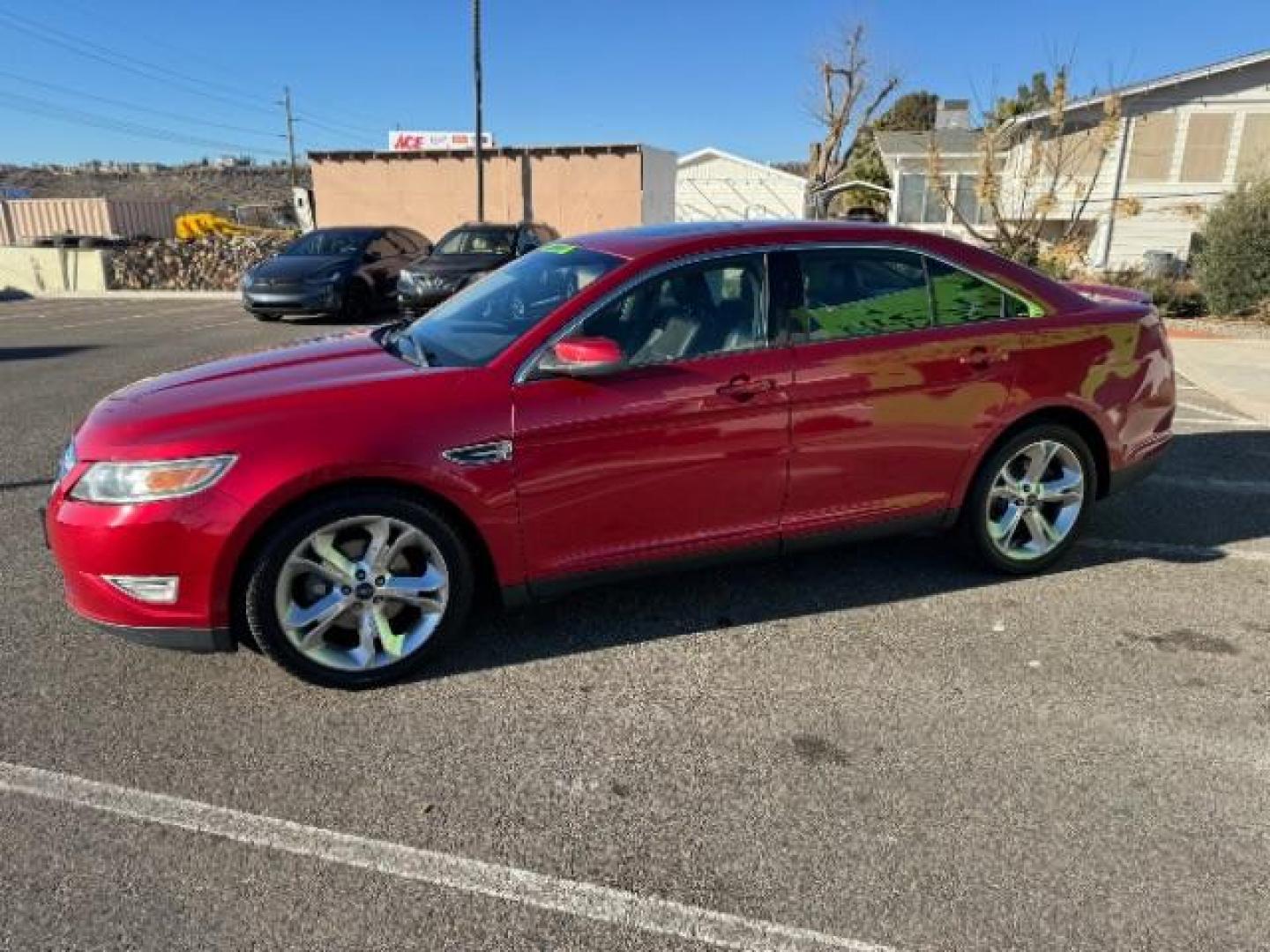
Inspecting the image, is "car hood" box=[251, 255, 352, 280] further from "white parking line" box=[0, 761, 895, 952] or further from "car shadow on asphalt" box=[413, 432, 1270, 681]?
"white parking line" box=[0, 761, 895, 952]

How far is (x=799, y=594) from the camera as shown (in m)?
3.93

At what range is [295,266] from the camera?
45.6ft

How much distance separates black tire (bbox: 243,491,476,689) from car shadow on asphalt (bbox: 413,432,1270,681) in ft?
0.55

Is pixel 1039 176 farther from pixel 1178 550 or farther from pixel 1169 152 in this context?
pixel 1178 550

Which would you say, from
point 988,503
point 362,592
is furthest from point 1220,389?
point 362,592

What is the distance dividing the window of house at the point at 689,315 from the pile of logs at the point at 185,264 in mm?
23566

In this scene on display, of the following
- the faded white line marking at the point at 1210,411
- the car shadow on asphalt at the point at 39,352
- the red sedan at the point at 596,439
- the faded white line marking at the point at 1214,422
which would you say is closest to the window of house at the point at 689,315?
the red sedan at the point at 596,439

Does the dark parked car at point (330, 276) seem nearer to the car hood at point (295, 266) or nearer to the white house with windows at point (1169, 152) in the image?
the car hood at point (295, 266)

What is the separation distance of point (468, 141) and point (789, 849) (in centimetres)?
4189

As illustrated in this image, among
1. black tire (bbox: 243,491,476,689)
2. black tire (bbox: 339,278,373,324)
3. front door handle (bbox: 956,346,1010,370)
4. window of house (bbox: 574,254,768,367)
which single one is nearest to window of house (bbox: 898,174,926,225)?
black tire (bbox: 339,278,373,324)

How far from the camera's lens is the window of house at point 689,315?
131 inches

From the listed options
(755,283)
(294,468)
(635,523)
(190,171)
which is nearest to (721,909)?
(635,523)

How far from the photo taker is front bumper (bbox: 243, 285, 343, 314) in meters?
13.5

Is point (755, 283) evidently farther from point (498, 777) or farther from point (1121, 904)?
point (1121, 904)
